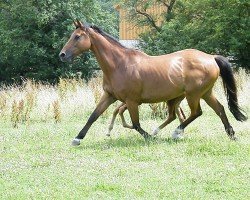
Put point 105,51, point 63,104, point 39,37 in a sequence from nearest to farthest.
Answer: point 105,51, point 63,104, point 39,37

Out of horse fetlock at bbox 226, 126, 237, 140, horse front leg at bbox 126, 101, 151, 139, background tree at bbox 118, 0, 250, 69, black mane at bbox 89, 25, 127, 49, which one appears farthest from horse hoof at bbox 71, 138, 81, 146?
background tree at bbox 118, 0, 250, 69

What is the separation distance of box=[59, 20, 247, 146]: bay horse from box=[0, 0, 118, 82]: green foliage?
22.8m

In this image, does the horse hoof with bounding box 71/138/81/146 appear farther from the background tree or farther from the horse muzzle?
the background tree

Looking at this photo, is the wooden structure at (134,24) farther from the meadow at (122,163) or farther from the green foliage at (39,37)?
the meadow at (122,163)

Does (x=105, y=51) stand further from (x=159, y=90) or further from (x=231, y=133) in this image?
(x=231, y=133)

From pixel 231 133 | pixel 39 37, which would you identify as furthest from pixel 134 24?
pixel 231 133

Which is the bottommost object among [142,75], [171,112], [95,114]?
[171,112]

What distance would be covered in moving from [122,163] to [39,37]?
1044 inches

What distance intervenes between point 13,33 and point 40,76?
125 inches

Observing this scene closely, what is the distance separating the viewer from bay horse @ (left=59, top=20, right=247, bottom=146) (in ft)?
29.3

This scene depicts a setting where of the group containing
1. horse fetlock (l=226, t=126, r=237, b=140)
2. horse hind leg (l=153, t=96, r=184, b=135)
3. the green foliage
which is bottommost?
the green foliage

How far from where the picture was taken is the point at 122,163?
7.17 m

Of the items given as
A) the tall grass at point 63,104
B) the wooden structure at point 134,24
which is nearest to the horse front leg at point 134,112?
the tall grass at point 63,104

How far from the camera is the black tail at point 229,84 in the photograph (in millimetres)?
9391
